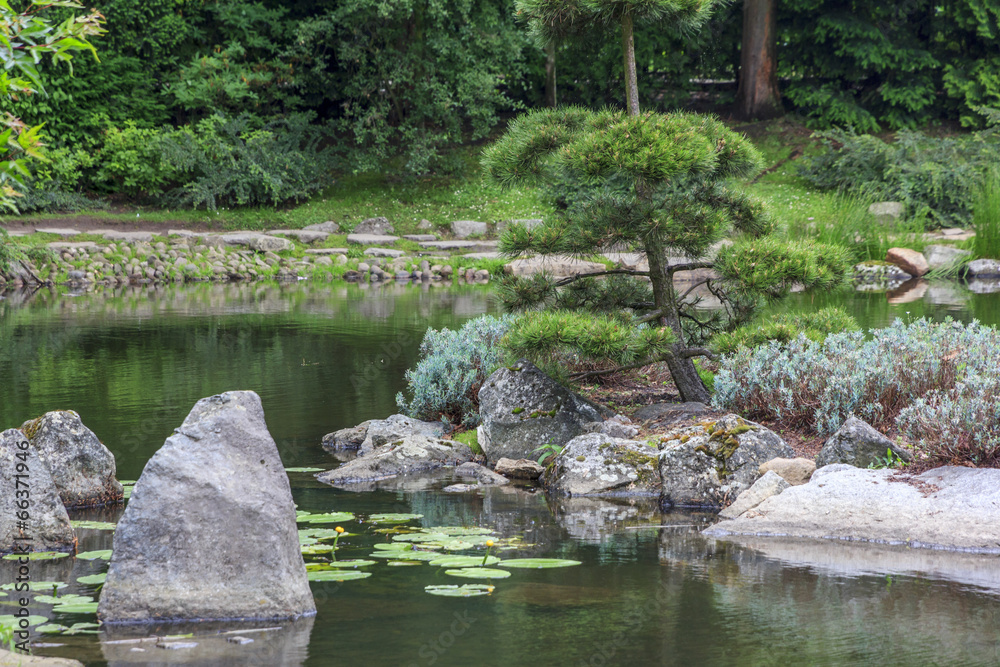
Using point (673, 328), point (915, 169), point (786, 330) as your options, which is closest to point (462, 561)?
point (673, 328)

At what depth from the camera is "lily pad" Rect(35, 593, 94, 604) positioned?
4.34 metres

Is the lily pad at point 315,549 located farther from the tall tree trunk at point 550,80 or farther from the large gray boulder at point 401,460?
the tall tree trunk at point 550,80

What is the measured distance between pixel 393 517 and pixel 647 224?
9.65 feet

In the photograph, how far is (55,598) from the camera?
4398mm

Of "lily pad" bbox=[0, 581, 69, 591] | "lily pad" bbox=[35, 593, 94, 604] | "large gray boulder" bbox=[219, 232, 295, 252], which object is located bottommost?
"lily pad" bbox=[0, 581, 69, 591]

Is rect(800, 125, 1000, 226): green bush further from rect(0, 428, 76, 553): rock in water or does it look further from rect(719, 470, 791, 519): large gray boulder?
rect(0, 428, 76, 553): rock in water

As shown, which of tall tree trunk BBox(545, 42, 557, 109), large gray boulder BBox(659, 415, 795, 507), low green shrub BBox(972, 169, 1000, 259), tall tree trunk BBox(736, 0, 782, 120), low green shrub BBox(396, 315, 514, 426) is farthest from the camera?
tall tree trunk BBox(736, 0, 782, 120)

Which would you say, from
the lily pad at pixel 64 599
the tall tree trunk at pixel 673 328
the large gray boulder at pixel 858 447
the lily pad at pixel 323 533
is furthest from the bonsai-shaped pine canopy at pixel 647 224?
the lily pad at pixel 64 599

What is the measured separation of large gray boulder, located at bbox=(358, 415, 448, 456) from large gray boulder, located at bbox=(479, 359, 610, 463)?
1.91 feet

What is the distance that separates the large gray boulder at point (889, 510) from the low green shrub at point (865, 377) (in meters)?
0.45

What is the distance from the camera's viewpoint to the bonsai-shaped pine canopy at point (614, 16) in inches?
293

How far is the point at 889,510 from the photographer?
5426 millimetres

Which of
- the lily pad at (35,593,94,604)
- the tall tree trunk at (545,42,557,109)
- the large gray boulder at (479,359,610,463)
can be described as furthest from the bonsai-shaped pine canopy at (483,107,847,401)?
the tall tree trunk at (545,42,557,109)

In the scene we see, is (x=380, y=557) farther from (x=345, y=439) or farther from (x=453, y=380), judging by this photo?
(x=453, y=380)
